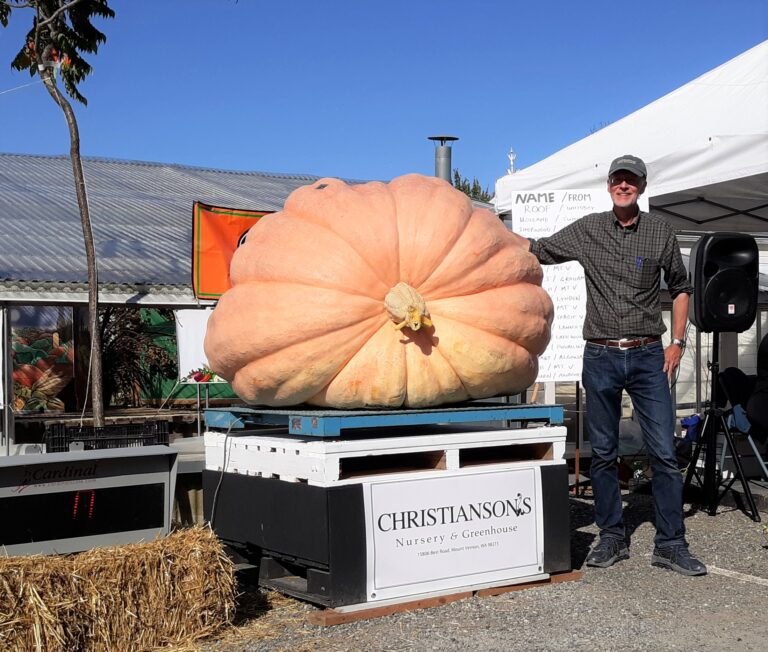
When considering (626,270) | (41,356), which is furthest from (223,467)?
(41,356)

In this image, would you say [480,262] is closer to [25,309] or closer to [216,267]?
[216,267]

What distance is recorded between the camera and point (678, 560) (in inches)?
190

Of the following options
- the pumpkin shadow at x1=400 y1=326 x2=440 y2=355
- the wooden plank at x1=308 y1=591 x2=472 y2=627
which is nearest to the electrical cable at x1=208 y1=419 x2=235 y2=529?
the wooden plank at x1=308 y1=591 x2=472 y2=627

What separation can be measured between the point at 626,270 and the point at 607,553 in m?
1.42

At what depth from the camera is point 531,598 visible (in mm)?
4305

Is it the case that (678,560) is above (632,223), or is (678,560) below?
below

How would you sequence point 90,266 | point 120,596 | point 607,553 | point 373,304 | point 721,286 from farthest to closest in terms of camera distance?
point 90,266
point 721,286
point 607,553
point 373,304
point 120,596

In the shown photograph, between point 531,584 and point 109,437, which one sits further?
point 109,437

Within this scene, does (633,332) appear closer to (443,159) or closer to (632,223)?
(632,223)

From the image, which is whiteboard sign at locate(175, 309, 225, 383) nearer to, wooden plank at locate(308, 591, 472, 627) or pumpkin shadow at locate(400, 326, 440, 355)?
pumpkin shadow at locate(400, 326, 440, 355)

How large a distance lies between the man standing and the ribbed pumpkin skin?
1.66 feet

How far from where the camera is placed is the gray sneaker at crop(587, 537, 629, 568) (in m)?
4.93

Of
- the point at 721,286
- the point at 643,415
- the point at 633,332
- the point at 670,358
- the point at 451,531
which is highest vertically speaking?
the point at 721,286

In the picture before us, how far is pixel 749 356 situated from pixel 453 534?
12037mm
